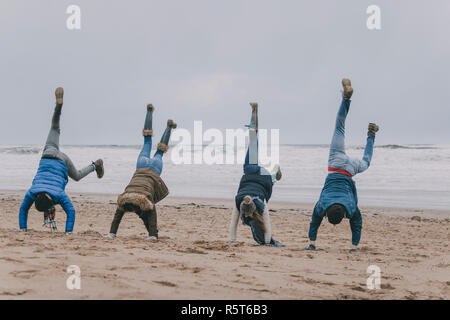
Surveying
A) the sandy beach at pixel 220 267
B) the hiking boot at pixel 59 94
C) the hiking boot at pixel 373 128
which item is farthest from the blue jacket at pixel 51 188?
the hiking boot at pixel 373 128

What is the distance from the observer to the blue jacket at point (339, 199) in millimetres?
7129

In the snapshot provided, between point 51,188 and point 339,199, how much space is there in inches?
165

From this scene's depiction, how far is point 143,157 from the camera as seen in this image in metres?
8.41

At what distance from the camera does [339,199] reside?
23.3ft

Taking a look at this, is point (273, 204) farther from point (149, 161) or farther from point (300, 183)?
point (149, 161)

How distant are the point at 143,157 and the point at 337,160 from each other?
310cm

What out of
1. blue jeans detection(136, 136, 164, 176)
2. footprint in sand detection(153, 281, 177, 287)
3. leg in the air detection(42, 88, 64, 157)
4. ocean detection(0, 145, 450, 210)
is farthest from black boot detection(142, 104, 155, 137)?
ocean detection(0, 145, 450, 210)

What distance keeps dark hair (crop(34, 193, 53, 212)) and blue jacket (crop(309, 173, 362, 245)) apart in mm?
3845

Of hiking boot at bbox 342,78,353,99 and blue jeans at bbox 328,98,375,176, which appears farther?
blue jeans at bbox 328,98,375,176

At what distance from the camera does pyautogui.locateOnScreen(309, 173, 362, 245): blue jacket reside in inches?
281

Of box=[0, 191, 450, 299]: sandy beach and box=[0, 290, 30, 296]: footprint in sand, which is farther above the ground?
box=[0, 290, 30, 296]: footprint in sand

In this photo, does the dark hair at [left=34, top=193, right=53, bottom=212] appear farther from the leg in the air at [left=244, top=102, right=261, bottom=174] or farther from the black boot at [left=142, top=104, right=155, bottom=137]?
the leg in the air at [left=244, top=102, right=261, bottom=174]
